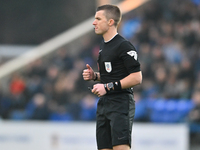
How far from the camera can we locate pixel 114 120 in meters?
4.66

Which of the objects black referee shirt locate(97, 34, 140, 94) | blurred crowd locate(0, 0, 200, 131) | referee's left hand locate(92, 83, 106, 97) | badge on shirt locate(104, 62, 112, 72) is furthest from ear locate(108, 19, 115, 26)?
blurred crowd locate(0, 0, 200, 131)

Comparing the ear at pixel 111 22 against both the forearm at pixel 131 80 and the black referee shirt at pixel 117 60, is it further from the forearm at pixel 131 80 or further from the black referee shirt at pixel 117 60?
the forearm at pixel 131 80

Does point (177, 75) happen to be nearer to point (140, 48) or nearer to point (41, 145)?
point (140, 48)

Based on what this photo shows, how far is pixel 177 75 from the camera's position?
34.8ft

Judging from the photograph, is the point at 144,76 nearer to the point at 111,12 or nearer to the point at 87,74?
the point at 87,74

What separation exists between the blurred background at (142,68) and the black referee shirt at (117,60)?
4553 mm

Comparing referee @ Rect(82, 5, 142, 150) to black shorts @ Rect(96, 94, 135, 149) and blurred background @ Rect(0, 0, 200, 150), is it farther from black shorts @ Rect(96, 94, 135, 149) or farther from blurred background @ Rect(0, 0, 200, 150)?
blurred background @ Rect(0, 0, 200, 150)

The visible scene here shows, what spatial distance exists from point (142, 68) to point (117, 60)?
681cm

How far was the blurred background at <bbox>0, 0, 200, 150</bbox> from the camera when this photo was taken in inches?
395

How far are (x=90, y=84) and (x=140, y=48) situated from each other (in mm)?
1744

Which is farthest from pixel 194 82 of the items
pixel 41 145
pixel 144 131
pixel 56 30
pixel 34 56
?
pixel 56 30

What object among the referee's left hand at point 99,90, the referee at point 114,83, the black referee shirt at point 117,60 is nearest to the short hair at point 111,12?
the referee at point 114,83

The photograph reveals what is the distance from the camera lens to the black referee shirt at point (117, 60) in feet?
15.0

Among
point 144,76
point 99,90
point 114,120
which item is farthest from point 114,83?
point 144,76
